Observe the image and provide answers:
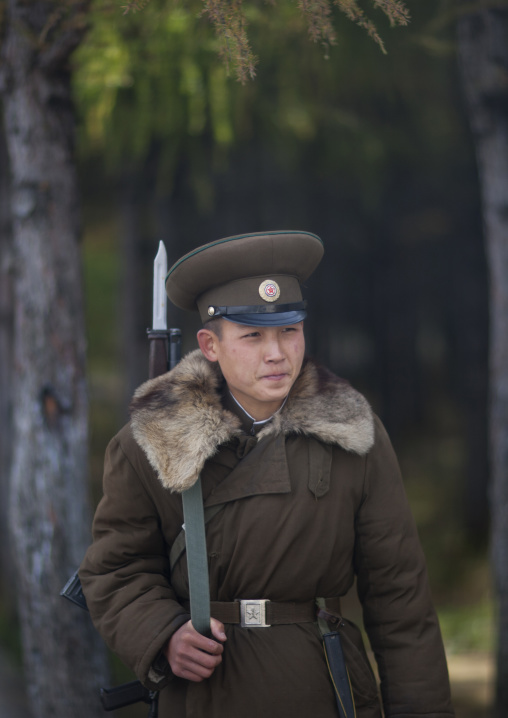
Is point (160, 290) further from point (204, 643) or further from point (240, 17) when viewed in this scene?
point (204, 643)

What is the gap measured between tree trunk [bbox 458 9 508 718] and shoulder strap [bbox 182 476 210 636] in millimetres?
2276

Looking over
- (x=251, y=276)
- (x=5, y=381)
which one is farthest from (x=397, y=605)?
(x=5, y=381)

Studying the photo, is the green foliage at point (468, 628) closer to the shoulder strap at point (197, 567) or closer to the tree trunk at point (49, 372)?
the tree trunk at point (49, 372)

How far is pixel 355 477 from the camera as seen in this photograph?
2.46 meters

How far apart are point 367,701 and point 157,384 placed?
3.89ft

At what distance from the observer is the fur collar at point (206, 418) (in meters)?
2.42

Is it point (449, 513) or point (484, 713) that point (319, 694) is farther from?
point (449, 513)

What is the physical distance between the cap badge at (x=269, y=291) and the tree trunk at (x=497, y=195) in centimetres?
205

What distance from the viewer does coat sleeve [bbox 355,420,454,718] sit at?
2.42 metres

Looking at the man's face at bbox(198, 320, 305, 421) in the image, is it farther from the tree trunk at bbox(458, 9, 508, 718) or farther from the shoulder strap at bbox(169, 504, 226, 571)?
the tree trunk at bbox(458, 9, 508, 718)

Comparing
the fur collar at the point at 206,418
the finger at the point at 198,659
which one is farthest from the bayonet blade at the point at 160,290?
the finger at the point at 198,659

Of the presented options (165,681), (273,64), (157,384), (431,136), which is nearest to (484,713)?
(165,681)

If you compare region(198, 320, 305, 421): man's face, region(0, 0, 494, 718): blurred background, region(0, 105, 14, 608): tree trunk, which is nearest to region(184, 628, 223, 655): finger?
region(198, 320, 305, 421): man's face

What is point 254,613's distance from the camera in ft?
7.92
